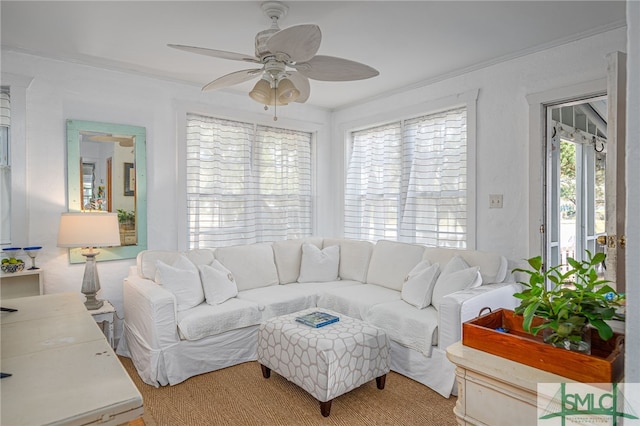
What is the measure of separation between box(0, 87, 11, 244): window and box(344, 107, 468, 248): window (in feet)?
11.0

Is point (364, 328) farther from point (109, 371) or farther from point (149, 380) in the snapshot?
point (109, 371)

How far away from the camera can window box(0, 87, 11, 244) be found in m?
2.97

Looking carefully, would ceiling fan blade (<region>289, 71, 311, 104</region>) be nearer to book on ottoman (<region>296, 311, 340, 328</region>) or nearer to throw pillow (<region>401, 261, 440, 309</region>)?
book on ottoman (<region>296, 311, 340, 328</region>)

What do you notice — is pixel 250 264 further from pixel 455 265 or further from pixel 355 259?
pixel 455 265

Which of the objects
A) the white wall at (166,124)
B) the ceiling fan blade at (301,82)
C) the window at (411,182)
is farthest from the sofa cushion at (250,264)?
the ceiling fan blade at (301,82)

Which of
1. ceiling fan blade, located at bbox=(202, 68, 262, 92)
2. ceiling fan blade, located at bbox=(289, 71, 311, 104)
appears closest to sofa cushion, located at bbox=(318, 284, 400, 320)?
ceiling fan blade, located at bbox=(289, 71, 311, 104)

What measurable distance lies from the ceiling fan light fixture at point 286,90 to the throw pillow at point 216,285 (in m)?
1.66

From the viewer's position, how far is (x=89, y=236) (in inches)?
115

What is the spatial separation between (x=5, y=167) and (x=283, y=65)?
96.7 inches

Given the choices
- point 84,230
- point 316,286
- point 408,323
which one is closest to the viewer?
point 408,323

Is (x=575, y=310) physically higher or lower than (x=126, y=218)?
lower

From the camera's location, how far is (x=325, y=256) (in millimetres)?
4117

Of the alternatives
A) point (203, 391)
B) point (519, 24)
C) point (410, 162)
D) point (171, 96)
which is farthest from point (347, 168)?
point (203, 391)

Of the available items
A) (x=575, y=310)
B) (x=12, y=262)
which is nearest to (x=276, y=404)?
(x=575, y=310)
